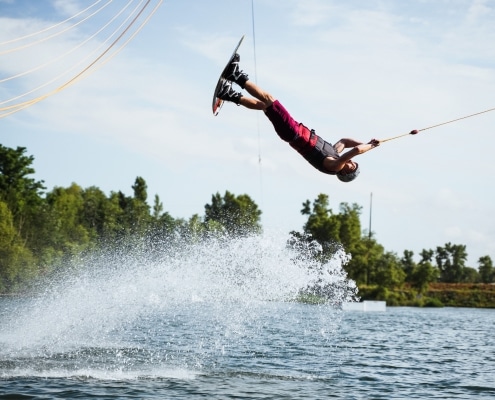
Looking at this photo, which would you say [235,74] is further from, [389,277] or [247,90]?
[389,277]

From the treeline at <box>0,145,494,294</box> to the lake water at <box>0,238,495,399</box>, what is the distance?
859 inches

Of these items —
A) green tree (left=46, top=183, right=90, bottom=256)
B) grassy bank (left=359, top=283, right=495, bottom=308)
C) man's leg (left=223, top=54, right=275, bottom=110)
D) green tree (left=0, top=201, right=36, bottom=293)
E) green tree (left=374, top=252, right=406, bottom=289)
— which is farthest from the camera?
green tree (left=374, top=252, right=406, bottom=289)

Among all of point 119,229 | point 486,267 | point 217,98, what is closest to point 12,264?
point 119,229

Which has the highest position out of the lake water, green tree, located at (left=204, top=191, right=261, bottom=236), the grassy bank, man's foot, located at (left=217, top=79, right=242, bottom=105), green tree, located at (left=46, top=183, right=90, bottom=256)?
green tree, located at (left=204, top=191, right=261, bottom=236)

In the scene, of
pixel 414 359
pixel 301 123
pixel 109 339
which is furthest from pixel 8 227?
pixel 301 123

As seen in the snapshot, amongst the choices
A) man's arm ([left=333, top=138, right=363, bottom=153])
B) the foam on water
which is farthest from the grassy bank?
man's arm ([left=333, top=138, right=363, bottom=153])

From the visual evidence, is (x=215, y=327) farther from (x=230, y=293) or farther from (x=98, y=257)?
(x=98, y=257)

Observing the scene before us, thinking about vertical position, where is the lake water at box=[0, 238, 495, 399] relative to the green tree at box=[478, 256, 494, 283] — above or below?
below

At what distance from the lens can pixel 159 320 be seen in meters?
34.7

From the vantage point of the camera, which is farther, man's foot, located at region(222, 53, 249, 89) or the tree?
the tree

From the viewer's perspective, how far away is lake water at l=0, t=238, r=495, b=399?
54.9 ft

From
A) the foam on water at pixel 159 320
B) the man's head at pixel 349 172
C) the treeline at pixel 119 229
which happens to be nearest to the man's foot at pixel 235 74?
the man's head at pixel 349 172

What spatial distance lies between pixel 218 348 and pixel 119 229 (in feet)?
211

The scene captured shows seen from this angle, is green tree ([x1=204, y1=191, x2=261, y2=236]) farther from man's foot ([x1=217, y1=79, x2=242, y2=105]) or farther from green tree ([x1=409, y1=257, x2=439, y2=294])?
man's foot ([x1=217, y1=79, x2=242, y2=105])
